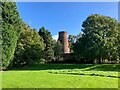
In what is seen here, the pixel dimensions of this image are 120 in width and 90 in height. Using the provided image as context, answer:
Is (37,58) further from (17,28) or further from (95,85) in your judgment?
(95,85)

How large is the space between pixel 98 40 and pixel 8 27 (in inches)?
886

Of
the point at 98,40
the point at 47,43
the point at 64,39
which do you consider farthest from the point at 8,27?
the point at 64,39

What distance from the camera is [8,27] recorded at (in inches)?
1053

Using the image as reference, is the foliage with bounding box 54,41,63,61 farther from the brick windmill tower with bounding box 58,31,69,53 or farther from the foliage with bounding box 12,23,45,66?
the foliage with bounding box 12,23,45,66

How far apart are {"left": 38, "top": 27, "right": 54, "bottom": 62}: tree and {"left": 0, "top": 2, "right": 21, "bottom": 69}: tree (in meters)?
26.8

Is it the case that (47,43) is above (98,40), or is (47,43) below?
above

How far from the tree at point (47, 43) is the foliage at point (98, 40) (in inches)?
288

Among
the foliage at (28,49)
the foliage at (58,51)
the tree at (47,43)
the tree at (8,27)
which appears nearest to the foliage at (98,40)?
the tree at (47,43)

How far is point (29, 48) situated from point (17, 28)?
17.5 metres

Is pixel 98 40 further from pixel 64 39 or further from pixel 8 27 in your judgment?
pixel 64 39

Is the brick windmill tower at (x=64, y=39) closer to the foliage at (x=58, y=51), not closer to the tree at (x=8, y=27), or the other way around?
the foliage at (x=58, y=51)

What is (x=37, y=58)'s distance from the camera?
1839 inches

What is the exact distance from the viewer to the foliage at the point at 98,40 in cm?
4428

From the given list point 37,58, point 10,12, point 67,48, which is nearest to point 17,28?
point 10,12
